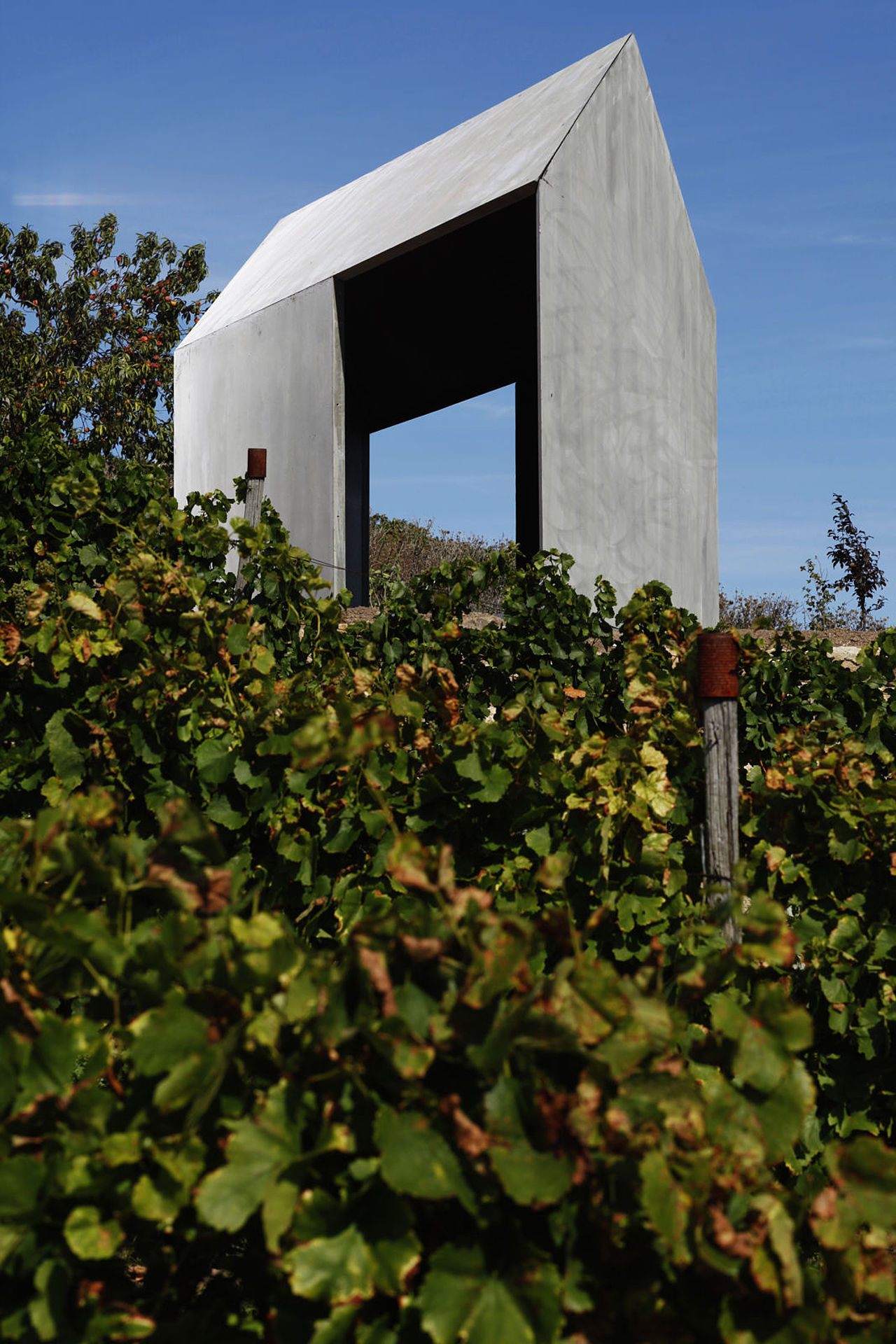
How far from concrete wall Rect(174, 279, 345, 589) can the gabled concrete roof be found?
241 mm

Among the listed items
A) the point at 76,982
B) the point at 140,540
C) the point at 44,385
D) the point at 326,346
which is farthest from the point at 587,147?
the point at 44,385

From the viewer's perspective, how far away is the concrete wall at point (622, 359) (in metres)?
7.39

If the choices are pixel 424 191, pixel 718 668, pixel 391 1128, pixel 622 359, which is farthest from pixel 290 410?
pixel 391 1128

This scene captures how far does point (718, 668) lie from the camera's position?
273 cm

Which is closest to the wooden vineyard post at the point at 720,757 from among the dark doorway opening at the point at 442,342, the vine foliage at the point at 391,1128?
the vine foliage at the point at 391,1128

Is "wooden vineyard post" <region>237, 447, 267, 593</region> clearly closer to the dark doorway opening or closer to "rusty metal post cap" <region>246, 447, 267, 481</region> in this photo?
"rusty metal post cap" <region>246, 447, 267, 481</region>

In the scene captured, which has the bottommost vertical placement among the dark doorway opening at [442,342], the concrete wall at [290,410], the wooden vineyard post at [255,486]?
the wooden vineyard post at [255,486]

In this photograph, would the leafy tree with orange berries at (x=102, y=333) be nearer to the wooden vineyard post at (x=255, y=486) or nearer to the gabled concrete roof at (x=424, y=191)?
the gabled concrete roof at (x=424, y=191)

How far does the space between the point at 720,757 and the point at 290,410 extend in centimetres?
758

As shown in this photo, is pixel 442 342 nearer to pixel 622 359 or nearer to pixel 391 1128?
pixel 622 359

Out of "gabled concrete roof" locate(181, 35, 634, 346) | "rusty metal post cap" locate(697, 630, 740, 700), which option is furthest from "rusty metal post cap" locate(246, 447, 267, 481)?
"gabled concrete roof" locate(181, 35, 634, 346)

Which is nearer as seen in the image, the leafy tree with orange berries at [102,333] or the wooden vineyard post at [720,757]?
the wooden vineyard post at [720,757]

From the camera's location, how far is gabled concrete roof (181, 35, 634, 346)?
779cm

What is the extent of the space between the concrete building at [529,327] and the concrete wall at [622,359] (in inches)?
Result: 1.0
